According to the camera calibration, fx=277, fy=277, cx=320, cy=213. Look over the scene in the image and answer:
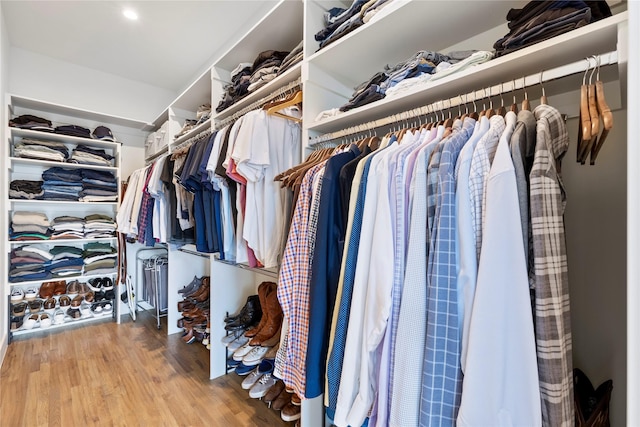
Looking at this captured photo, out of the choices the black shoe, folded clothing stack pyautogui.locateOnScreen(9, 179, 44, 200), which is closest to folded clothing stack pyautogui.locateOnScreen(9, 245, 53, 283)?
folded clothing stack pyautogui.locateOnScreen(9, 179, 44, 200)

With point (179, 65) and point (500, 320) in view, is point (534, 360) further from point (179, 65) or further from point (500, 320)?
point (179, 65)

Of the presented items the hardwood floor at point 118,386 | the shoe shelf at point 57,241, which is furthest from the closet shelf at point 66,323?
the shoe shelf at point 57,241

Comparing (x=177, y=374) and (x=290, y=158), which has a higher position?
(x=290, y=158)

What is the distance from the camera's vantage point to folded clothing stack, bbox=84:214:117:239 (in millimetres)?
2712

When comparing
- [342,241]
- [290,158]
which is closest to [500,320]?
[342,241]

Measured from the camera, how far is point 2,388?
5.58 ft

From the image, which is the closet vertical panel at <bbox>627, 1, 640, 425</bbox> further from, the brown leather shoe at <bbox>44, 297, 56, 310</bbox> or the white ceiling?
the brown leather shoe at <bbox>44, 297, 56, 310</bbox>

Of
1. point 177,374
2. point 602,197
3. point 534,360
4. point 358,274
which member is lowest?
point 177,374

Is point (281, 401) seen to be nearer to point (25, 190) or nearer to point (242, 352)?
point (242, 352)

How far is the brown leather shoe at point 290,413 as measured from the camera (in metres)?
1.39

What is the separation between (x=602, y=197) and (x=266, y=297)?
5.09 feet

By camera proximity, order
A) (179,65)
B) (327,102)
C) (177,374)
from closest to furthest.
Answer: (327,102), (177,374), (179,65)

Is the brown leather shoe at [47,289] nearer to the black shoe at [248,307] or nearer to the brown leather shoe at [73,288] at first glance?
the brown leather shoe at [73,288]

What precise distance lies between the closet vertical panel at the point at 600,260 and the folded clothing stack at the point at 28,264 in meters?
3.60
